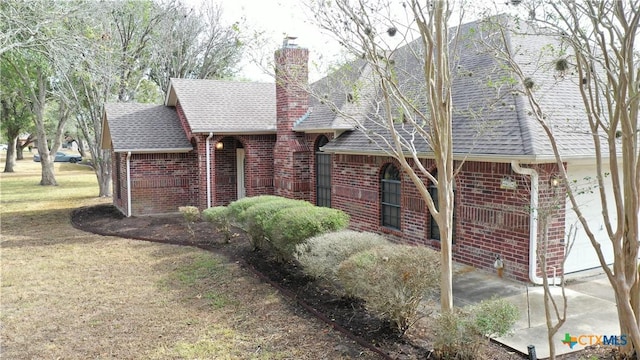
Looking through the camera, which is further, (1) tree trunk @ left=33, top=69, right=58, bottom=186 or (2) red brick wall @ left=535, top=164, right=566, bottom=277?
(1) tree trunk @ left=33, top=69, right=58, bottom=186

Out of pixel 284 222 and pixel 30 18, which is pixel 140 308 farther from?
pixel 30 18

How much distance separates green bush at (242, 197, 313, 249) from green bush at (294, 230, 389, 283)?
2.08 metres

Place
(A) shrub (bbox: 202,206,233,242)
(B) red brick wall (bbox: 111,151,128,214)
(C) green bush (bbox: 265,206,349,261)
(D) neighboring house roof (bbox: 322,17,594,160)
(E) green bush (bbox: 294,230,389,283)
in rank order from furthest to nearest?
(B) red brick wall (bbox: 111,151,128,214)
(A) shrub (bbox: 202,206,233,242)
(C) green bush (bbox: 265,206,349,261)
(D) neighboring house roof (bbox: 322,17,594,160)
(E) green bush (bbox: 294,230,389,283)

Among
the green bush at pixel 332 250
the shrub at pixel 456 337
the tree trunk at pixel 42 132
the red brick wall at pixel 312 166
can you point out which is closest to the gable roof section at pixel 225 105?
the red brick wall at pixel 312 166

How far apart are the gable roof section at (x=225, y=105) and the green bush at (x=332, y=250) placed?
1009 centimetres

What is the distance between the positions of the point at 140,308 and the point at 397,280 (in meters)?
4.60

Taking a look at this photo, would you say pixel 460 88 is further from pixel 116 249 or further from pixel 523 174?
pixel 116 249

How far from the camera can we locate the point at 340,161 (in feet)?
46.9

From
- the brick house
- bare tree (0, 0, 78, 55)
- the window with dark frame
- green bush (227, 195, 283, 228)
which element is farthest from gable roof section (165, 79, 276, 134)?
green bush (227, 195, 283, 228)

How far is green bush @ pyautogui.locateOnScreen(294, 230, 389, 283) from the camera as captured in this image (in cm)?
783

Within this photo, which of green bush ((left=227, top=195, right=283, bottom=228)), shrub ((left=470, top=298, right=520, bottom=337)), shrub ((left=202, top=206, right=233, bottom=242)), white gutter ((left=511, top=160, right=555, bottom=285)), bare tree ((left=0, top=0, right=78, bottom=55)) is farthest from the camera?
bare tree ((left=0, top=0, right=78, bottom=55))

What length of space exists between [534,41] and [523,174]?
213 inches

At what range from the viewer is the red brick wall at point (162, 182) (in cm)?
1789

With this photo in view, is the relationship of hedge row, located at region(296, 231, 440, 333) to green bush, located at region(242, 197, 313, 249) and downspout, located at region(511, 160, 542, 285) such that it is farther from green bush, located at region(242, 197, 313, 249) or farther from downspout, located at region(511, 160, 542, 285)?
green bush, located at region(242, 197, 313, 249)
